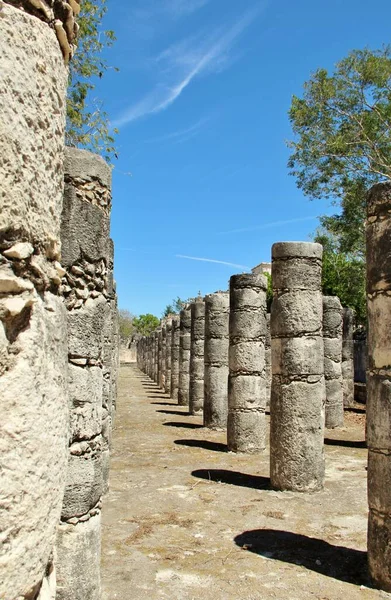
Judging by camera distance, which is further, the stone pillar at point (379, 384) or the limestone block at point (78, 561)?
the stone pillar at point (379, 384)

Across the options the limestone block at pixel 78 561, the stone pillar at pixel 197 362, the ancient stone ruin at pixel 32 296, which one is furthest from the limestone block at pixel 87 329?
the stone pillar at pixel 197 362

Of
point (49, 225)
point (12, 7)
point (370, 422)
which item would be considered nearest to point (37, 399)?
point (49, 225)

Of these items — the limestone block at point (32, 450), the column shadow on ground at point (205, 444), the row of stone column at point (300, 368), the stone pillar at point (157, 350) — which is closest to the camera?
the limestone block at point (32, 450)

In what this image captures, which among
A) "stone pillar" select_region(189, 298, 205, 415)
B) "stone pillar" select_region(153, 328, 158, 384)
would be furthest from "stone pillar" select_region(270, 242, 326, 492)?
"stone pillar" select_region(153, 328, 158, 384)

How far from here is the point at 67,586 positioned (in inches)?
136

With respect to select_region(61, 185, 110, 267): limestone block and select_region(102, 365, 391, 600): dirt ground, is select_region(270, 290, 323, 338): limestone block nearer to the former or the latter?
select_region(102, 365, 391, 600): dirt ground

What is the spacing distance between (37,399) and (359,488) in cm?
743

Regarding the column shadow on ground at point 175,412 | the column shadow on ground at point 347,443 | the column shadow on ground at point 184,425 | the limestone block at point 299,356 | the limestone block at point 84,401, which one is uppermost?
the limestone block at point 299,356

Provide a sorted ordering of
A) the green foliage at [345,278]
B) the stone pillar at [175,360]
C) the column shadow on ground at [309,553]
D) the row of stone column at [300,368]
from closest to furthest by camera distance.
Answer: the row of stone column at [300,368] → the column shadow on ground at [309,553] → the stone pillar at [175,360] → the green foliage at [345,278]

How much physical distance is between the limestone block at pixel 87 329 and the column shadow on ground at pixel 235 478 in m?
4.92

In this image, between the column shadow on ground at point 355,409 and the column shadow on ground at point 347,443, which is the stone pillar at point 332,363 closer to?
the column shadow on ground at point 347,443

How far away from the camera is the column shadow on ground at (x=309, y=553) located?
4.92 meters

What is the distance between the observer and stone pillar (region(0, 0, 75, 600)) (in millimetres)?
1279

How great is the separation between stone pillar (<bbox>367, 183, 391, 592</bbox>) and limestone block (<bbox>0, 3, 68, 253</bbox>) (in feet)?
12.3
